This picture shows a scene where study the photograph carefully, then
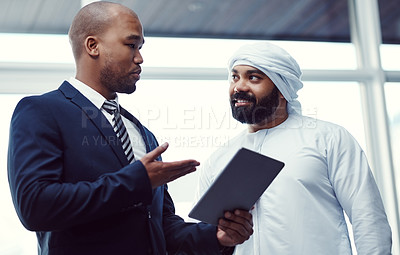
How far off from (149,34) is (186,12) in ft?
1.17

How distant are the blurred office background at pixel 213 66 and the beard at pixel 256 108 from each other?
2.77 ft

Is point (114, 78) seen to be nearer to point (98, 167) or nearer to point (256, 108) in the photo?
point (98, 167)

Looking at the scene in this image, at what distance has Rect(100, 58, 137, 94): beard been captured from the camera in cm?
189

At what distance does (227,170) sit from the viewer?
1662mm

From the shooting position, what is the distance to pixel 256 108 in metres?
2.83

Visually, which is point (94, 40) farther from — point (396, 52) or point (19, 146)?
point (396, 52)

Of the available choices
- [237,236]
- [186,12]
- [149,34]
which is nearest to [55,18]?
[149,34]

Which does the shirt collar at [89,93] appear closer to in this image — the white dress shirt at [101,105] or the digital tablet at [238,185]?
the white dress shirt at [101,105]

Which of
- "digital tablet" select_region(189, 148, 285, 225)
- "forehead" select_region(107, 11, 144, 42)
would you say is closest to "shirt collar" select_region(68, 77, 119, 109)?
"forehead" select_region(107, 11, 144, 42)

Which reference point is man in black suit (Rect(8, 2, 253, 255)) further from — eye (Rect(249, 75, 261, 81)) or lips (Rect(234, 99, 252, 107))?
eye (Rect(249, 75, 261, 81))

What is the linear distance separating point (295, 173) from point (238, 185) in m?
0.92

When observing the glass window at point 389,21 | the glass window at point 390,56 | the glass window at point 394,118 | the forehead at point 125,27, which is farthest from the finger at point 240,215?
the glass window at point 389,21

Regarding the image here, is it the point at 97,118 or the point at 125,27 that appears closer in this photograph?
the point at 97,118

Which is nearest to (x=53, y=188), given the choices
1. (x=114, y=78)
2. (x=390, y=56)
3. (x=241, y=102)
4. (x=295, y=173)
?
(x=114, y=78)
